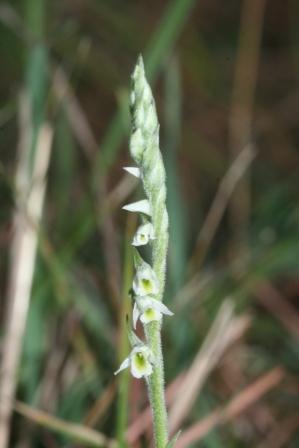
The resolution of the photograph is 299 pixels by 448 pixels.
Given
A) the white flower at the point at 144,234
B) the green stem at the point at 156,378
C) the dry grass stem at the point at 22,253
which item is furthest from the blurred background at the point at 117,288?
the white flower at the point at 144,234

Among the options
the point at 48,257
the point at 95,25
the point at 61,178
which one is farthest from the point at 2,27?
the point at 48,257

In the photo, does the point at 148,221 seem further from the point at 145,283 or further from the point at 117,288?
the point at 117,288

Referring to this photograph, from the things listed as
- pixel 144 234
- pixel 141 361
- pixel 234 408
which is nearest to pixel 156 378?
pixel 141 361

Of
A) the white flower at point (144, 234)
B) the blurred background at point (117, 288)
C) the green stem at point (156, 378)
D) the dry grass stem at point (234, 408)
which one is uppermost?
the blurred background at point (117, 288)

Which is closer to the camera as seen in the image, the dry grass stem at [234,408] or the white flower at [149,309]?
the white flower at [149,309]

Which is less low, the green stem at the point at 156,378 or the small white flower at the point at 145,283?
the small white flower at the point at 145,283

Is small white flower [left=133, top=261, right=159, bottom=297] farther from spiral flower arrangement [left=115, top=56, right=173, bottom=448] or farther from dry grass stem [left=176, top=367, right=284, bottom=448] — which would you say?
dry grass stem [left=176, top=367, right=284, bottom=448]

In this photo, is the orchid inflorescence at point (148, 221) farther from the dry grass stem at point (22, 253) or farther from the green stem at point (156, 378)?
the dry grass stem at point (22, 253)
